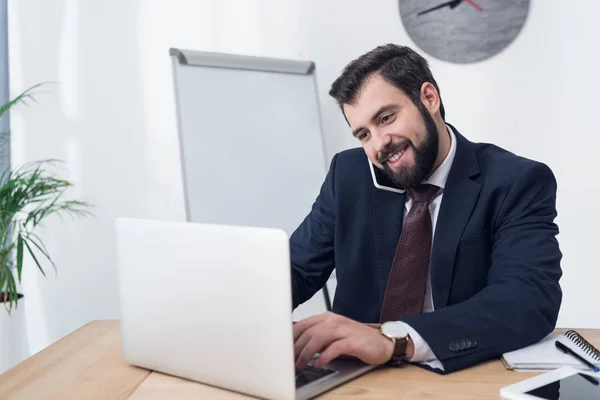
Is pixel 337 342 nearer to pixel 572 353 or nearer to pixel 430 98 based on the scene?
pixel 572 353

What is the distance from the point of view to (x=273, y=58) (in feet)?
9.43

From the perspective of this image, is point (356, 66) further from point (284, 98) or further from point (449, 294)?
point (284, 98)

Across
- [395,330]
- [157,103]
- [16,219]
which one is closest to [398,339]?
[395,330]

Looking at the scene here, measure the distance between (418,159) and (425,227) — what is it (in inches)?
6.7

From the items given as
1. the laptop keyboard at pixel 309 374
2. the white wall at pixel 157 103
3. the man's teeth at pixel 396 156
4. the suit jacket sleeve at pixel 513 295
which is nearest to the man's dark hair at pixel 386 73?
the man's teeth at pixel 396 156

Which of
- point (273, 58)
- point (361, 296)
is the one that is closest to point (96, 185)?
point (273, 58)

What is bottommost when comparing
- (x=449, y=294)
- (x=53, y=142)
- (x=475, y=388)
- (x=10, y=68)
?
(x=475, y=388)

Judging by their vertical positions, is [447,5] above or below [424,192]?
above

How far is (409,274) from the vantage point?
152cm

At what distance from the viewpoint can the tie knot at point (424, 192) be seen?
1.58 m

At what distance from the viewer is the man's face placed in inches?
61.6

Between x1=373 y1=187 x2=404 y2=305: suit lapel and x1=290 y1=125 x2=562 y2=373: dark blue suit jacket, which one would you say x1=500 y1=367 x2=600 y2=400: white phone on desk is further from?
x1=373 y1=187 x2=404 y2=305: suit lapel

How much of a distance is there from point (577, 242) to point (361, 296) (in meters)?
1.80

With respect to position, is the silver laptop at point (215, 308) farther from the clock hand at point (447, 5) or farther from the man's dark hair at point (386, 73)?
the clock hand at point (447, 5)
